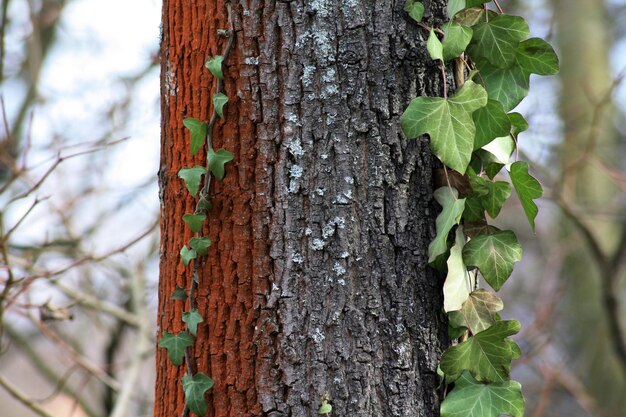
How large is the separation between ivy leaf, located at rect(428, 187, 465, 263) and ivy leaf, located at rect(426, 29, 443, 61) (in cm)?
22

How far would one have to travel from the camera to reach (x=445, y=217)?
41.6 inches

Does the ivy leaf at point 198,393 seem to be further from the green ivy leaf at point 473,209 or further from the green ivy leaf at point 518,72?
the green ivy leaf at point 518,72

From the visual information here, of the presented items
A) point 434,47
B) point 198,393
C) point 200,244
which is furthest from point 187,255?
point 434,47

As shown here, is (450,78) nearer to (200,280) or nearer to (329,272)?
(329,272)

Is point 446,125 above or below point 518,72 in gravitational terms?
below

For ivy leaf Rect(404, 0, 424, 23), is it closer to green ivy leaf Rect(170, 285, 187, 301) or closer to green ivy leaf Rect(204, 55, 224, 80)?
green ivy leaf Rect(204, 55, 224, 80)

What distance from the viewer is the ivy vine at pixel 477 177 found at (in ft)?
3.39

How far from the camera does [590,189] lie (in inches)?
236

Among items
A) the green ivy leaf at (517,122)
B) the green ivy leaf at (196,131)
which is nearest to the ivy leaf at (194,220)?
the green ivy leaf at (196,131)

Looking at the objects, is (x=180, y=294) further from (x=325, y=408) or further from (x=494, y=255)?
(x=494, y=255)

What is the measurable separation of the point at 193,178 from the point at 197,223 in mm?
79

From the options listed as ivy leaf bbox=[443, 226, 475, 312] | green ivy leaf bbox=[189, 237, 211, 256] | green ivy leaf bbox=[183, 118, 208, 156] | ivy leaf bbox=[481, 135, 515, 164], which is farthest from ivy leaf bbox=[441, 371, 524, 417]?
green ivy leaf bbox=[183, 118, 208, 156]

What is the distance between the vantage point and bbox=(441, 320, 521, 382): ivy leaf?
1.05 meters

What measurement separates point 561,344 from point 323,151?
6.88 meters
